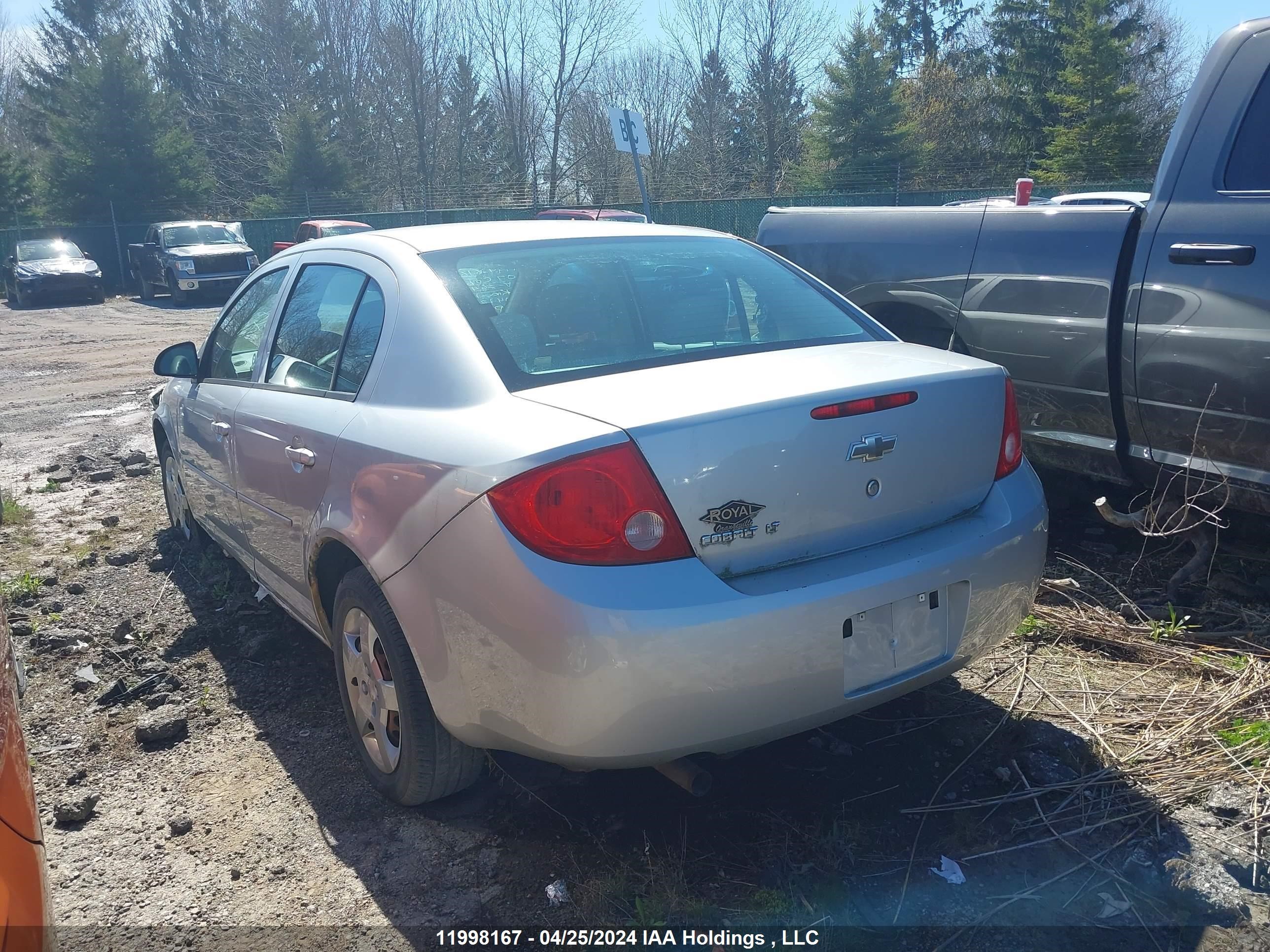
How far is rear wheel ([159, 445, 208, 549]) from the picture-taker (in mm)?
5277

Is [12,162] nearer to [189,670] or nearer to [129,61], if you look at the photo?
[129,61]

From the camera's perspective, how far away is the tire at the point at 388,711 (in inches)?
110

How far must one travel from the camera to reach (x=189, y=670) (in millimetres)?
4094

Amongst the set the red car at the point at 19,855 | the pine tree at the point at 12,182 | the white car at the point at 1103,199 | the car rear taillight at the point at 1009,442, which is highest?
the pine tree at the point at 12,182

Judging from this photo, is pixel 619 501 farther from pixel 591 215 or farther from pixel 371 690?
pixel 591 215

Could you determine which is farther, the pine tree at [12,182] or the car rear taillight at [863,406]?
the pine tree at [12,182]

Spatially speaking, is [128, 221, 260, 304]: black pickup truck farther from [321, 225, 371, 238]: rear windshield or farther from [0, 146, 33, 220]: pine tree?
[0, 146, 33, 220]: pine tree

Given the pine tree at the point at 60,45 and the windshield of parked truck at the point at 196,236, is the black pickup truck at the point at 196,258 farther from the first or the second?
the pine tree at the point at 60,45

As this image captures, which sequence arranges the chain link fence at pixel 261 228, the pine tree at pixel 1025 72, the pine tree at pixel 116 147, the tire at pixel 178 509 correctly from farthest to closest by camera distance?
the pine tree at pixel 1025 72 → the pine tree at pixel 116 147 → the chain link fence at pixel 261 228 → the tire at pixel 178 509

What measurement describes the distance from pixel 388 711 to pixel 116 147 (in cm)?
3719

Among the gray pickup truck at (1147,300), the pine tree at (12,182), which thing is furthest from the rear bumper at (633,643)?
the pine tree at (12,182)

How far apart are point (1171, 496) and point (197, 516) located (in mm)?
4270

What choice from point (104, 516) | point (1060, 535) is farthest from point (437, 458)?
point (104, 516)

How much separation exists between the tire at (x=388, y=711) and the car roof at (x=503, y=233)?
3.48 ft
